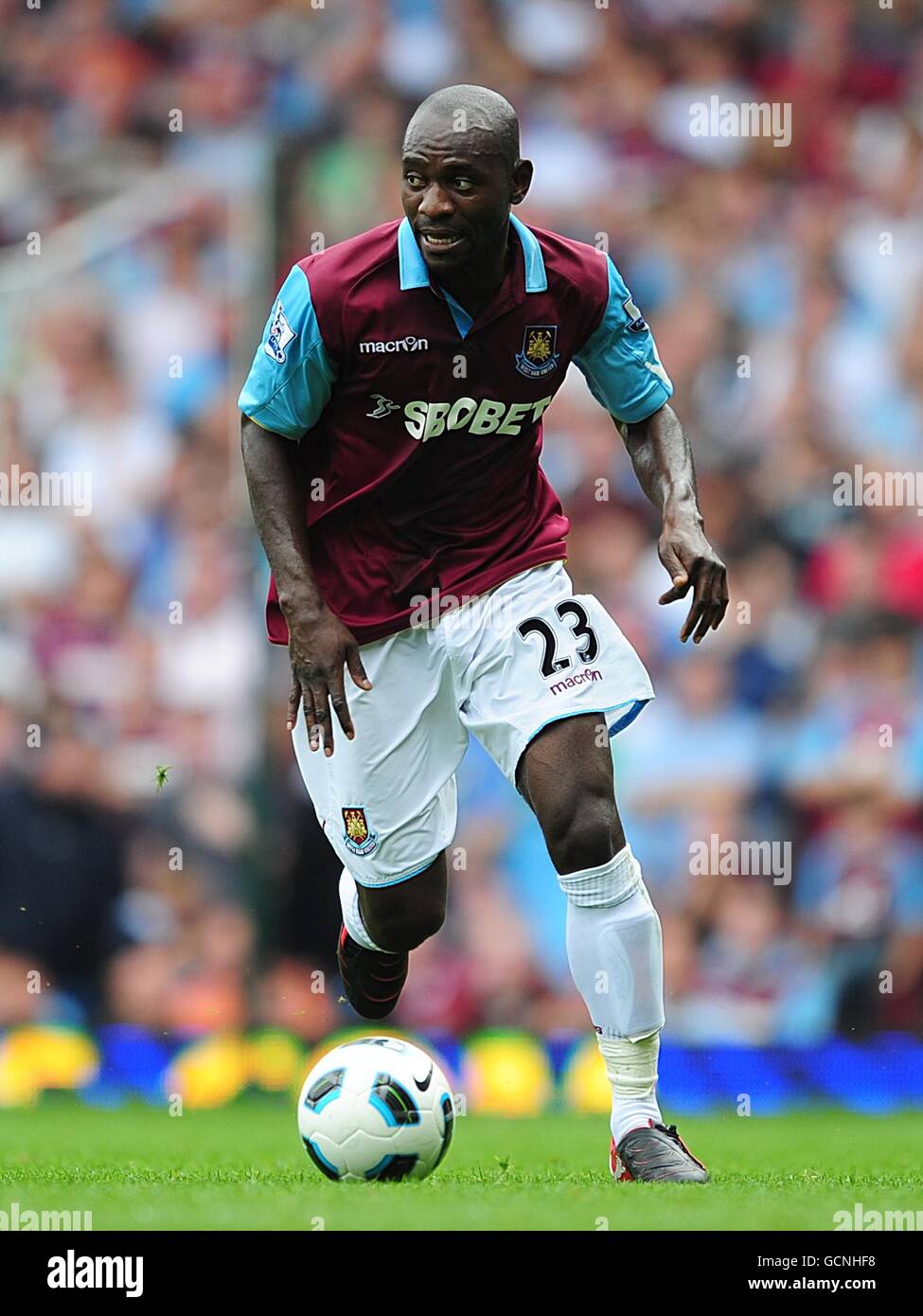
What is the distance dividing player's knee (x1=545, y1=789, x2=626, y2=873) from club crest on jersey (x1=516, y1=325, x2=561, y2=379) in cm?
121

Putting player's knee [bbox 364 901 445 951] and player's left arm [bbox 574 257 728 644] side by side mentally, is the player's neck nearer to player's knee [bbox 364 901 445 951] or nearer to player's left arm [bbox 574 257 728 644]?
player's left arm [bbox 574 257 728 644]

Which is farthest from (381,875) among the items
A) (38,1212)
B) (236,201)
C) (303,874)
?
(236,201)

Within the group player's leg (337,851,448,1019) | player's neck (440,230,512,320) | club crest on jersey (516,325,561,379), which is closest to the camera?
player's neck (440,230,512,320)

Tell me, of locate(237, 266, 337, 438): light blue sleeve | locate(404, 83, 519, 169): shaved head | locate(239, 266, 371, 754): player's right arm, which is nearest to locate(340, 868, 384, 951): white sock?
locate(239, 266, 371, 754): player's right arm

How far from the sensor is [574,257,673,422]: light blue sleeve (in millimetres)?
6086

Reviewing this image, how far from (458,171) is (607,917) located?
6.56ft

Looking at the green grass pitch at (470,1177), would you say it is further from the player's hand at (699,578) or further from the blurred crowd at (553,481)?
the player's hand at (699,578)

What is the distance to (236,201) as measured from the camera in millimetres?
11633

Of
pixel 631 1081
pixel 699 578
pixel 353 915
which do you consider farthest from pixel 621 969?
pixel 353 915

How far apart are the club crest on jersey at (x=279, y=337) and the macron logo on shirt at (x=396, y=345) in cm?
20

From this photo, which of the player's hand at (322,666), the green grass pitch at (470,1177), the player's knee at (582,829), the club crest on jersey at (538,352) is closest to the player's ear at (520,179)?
the club crest on jersey at (538,352)

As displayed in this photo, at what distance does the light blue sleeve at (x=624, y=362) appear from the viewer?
240 inches

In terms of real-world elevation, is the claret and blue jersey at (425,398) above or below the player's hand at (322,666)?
above

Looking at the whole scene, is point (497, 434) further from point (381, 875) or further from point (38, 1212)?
point (38, 1212)
